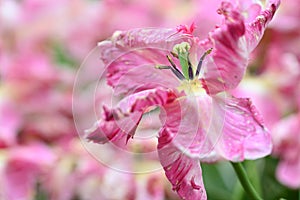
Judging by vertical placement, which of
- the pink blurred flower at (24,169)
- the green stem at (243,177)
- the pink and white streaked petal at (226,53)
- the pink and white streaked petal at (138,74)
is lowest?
the pink blurred flower at (24,169)

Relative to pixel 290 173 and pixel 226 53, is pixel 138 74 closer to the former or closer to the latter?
pixel 226 53

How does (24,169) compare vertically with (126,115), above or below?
below

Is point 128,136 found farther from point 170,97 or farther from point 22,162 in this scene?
point 22,162

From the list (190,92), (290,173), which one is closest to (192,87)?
(190,92)

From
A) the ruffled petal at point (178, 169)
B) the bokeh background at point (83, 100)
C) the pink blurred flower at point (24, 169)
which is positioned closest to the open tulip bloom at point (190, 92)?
the ruffled petal at point (178, 169)

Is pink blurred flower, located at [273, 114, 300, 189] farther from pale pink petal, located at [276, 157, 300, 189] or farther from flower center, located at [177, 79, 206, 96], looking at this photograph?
flower center, located at [177, 79, 206, 96]

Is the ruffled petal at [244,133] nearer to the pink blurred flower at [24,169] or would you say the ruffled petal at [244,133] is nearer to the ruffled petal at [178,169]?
the ruffled petal at [178,169]

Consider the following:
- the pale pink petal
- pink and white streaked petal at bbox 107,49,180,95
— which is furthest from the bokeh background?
pink and white streaked petal at bbox 107,49,180,95
